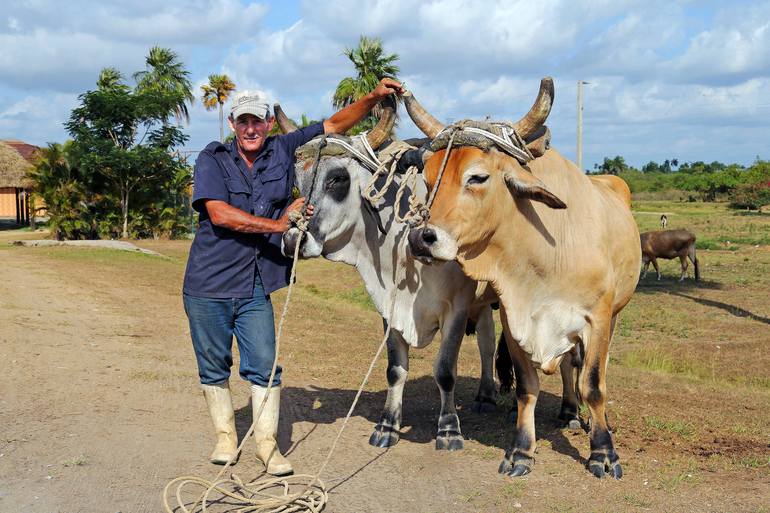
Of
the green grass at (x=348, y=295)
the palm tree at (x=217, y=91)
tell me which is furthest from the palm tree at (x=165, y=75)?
the green grass at (x=348, y=295)

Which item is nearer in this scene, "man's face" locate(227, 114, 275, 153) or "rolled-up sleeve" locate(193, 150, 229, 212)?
"rolled-up sleeve" locate(193, 150, 229, 212)

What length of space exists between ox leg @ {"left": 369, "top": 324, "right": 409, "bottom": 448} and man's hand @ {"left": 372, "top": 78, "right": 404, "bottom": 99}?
180cm

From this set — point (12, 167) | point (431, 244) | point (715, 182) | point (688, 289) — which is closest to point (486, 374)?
point (431, 244)

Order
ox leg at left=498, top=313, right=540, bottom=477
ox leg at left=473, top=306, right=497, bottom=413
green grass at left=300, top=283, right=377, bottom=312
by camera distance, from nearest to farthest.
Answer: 1. ox leg at left=498, top=313, right=540, bottom=477
2. ox leg at left=473, top=306, right=497, bottom=413
3. green grass at left=300, top=283, right=377, bottom=312

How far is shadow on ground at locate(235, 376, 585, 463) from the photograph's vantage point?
20.7 ft

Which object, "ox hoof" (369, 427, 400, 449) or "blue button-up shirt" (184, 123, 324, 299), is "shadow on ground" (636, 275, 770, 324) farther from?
"blue button-up shirt" (184, 123, 324, 299)

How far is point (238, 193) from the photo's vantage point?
5.35 metres

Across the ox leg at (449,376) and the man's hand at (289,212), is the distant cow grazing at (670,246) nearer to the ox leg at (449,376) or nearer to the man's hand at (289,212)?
the ox leg at (449,376)

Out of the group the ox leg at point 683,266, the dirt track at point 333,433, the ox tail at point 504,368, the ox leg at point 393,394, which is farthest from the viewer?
the ox leg at point 683,266

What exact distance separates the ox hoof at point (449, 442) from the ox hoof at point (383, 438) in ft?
1.08

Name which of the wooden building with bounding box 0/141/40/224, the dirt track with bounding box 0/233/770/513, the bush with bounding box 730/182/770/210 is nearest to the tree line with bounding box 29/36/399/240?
the wooden building with bounding box 0/141/40/224

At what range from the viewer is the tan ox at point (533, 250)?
4.97 m

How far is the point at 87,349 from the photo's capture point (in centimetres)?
891

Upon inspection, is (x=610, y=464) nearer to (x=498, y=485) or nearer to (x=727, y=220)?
(x=498, y=485)
